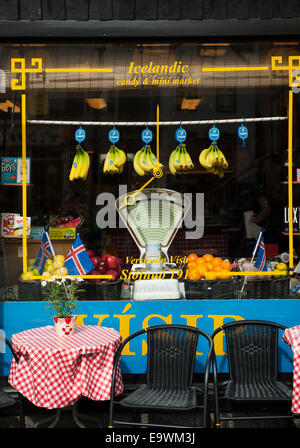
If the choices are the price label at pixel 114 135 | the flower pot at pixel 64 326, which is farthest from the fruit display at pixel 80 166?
the flower pot at pixel 64 326

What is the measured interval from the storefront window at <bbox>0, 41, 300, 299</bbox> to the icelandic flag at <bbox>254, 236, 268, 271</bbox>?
1.04ft

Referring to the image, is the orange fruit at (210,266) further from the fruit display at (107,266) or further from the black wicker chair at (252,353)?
the black wicker chair at (252,353)

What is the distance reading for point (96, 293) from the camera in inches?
221

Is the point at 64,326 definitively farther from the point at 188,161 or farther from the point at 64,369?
the point at 188,161

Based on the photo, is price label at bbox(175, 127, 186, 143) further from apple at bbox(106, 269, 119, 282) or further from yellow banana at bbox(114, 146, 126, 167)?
apple at bbox(106, 269, 119, 282)

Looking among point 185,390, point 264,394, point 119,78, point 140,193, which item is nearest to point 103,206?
point 140,193

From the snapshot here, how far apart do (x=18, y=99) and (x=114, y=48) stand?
113cm

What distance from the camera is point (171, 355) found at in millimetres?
4777

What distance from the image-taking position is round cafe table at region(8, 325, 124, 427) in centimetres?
432

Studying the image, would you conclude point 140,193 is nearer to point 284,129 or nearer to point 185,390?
point 284,129

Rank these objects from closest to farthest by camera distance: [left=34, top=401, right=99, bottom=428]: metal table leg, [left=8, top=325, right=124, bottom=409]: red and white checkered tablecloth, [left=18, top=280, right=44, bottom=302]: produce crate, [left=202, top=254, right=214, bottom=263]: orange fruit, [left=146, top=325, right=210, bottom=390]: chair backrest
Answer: [left=8, top=325, right=124, bottom=409]: red and white checkered tablecloth < [left=146, top=325, right=210, bottom=390]: chair backrest < [left=34, top=401, right=99, bottom=428]: metal table leg < [left=18, top=280, right=44, bottom=302]: produce crate < [left=202, top=254, right=214, bottom=263]: orange fruit

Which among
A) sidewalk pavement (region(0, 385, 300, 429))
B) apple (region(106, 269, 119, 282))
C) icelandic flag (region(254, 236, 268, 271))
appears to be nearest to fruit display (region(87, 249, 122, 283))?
apple (region(106, 269, 119, 282))

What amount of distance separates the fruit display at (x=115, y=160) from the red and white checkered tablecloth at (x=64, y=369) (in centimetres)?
213

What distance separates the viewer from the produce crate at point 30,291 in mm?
5578
